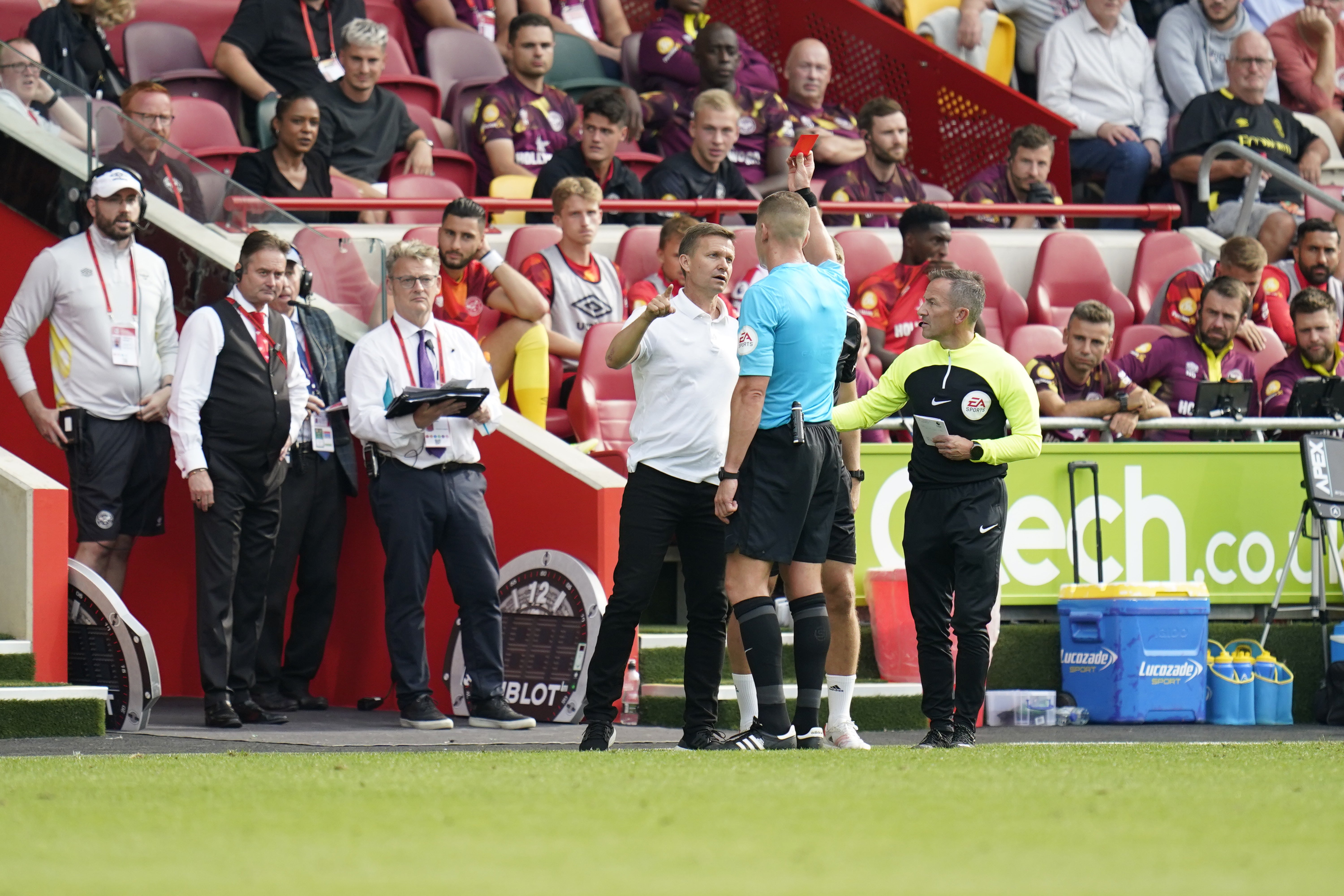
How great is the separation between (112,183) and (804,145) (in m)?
3.26

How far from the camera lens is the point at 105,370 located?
26.9ft

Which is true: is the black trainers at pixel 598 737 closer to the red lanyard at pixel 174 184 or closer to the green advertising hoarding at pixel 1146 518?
the green advertising hoarding at pixel 1146 518

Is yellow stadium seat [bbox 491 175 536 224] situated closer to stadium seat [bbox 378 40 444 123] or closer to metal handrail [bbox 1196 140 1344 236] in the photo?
stadium seat [bbox 378 40 444 123]

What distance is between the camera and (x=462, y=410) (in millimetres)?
7887

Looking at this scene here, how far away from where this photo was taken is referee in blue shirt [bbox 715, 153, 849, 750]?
6.34 metres

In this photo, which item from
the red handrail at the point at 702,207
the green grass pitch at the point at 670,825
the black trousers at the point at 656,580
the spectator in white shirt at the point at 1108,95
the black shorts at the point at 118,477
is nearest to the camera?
the green grass pitch at the point at 670,825

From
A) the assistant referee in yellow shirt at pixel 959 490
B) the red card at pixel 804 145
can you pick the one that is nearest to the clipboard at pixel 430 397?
the red card at pixel 804 145

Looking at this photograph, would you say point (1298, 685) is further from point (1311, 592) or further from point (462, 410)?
point (462, 410)

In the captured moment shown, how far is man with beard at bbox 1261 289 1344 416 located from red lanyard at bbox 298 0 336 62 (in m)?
6.21

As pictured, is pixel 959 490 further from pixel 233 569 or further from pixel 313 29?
pixel 313 29

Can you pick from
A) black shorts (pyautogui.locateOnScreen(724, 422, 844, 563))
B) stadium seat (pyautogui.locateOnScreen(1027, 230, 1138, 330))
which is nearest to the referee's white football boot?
black shorts (pyautogui.locateOnScreen(724, 422, 844, 563))

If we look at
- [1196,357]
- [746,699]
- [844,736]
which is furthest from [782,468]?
[1196,357]

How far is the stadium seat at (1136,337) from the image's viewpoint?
11211 mm

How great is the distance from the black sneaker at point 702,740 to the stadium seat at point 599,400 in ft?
9.16
